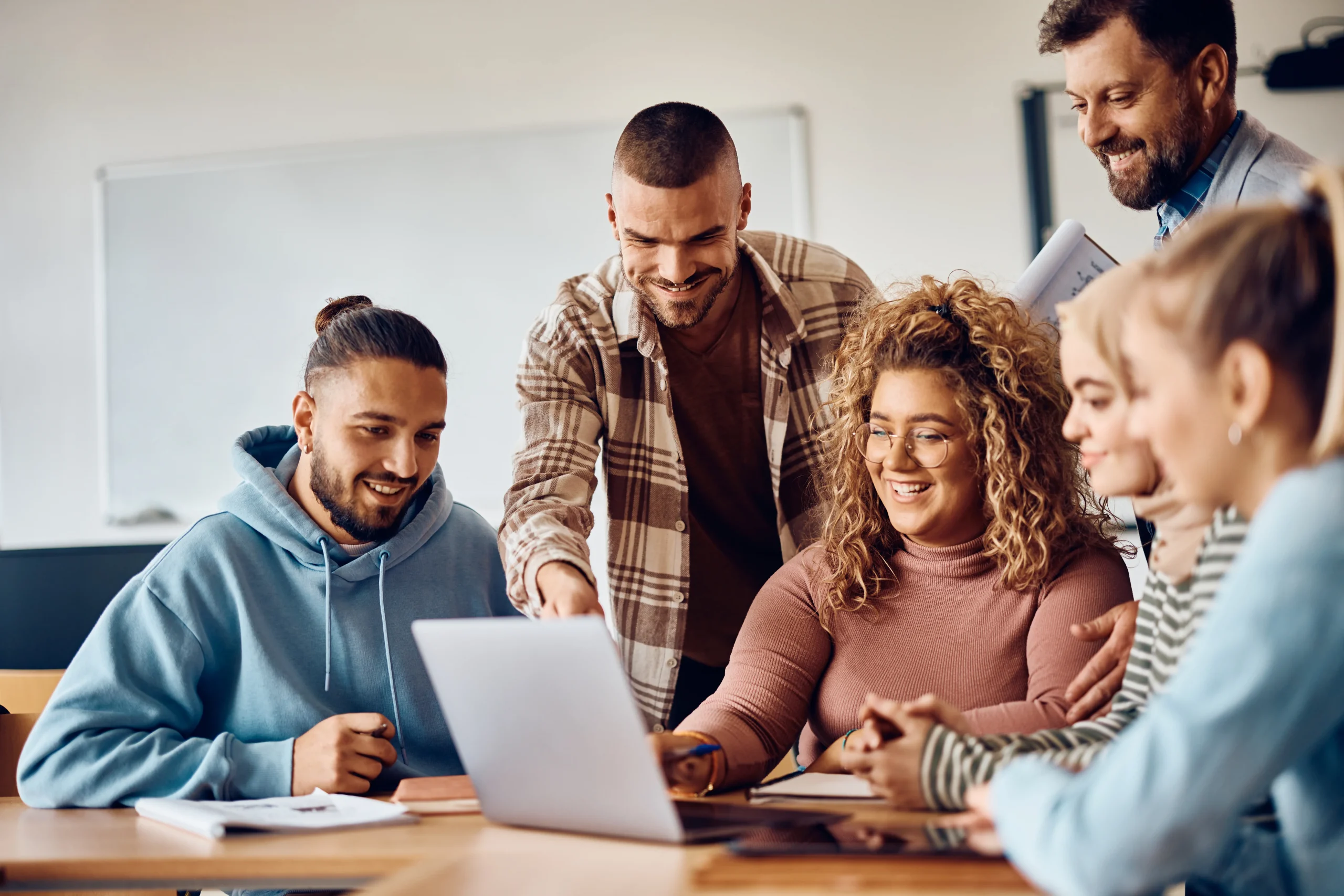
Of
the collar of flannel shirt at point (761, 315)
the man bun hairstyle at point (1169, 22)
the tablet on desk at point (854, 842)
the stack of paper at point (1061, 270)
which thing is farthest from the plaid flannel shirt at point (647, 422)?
the tablet on desk at point (854, 842)

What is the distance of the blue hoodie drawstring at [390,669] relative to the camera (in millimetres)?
1672

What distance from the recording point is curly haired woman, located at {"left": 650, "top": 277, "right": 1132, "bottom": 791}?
1.48 meters

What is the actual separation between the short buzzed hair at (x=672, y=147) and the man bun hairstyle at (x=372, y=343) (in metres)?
0.40

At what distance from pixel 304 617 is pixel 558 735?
71 centimetres

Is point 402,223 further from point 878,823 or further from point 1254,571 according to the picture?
point 1254,571

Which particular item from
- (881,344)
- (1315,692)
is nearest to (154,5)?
(881,344)

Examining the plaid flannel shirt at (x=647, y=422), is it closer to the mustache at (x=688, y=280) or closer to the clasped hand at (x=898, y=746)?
the mustache at (x=688, y=280)

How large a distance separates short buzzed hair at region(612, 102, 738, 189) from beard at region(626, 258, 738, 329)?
142 mm

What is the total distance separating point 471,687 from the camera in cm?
115

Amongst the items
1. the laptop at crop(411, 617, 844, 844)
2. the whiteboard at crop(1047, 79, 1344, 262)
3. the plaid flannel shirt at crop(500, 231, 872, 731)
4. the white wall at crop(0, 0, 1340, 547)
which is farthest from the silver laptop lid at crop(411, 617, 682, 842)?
the whiteboard at crop(1047, 79, 1344, 262)

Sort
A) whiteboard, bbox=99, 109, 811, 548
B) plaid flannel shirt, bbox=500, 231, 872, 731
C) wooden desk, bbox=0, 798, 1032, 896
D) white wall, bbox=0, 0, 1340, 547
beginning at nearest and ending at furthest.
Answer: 1. wooden desk, bbox=0, 798, 1032, 896
2. plaid flannel shirt, bbox=500, 231, 872, 731
3. white wall, bbox=0, 0, 1340, 547
4. whiteboard, bbox=99, 109, 811, 548

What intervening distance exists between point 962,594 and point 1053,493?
0.18 meters

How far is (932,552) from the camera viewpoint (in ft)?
5.20

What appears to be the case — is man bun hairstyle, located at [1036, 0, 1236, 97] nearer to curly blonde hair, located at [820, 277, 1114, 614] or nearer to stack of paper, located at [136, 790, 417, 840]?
curly blonde hair, located at [820, 277, 1114, 614]
